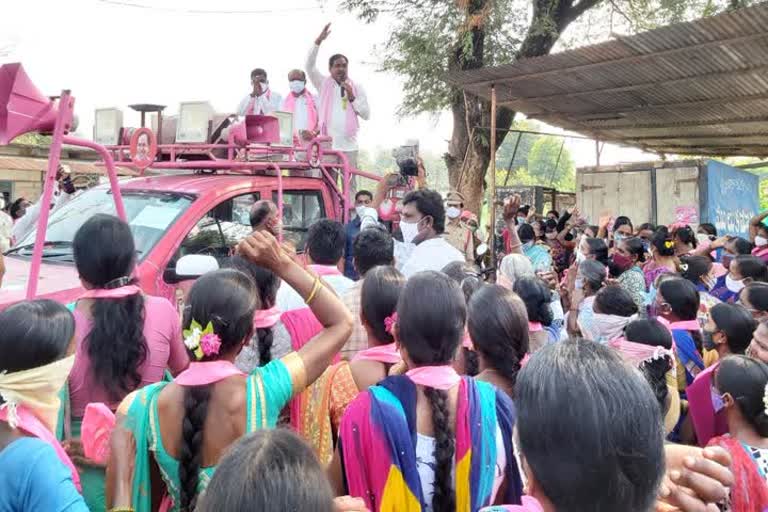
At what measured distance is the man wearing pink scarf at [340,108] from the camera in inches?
281

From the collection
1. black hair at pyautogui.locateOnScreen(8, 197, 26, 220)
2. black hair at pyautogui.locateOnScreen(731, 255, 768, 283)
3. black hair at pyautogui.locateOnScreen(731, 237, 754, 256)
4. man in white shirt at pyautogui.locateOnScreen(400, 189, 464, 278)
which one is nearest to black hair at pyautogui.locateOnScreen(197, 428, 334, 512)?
man in white shirt at pyautogui.locateOnScreen(400, 189, 464, 278)

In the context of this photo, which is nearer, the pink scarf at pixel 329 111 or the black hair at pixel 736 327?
the black hair at pixel 736 327

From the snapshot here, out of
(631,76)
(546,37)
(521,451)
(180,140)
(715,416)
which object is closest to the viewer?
(521,451)

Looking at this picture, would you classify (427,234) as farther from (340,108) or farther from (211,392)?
(340,108)

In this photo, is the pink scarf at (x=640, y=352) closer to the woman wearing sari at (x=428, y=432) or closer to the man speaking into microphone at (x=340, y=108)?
the woman wearing sari at (x=428, y=432)

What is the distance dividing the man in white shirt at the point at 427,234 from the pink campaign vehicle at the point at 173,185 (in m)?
1.11

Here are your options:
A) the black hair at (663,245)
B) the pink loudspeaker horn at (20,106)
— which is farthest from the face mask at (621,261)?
the pink loudspeaker horn at (20,106)

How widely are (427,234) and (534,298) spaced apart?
1435 mm

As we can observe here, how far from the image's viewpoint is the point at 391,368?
2.30m

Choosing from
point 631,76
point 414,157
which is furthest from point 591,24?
point 414,157

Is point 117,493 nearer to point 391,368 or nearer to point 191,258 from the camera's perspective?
point 391,368

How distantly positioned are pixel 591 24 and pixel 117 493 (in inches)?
538

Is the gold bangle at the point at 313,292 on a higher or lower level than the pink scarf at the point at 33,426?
higher

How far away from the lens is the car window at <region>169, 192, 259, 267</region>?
4312mm
